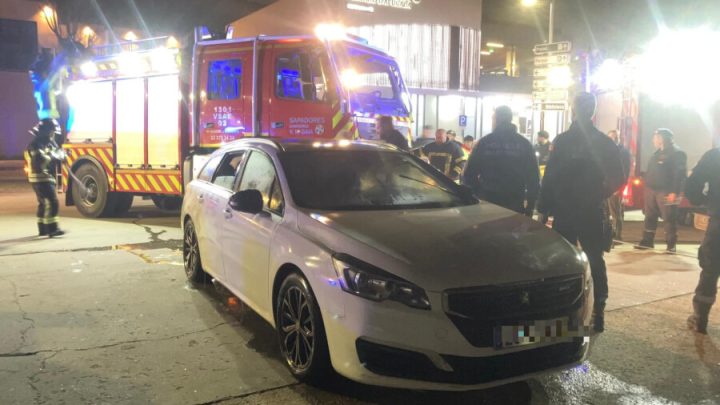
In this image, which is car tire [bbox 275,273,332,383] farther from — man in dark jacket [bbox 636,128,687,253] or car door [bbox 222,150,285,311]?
man in dark jacket [bbox 636,128,687,253]

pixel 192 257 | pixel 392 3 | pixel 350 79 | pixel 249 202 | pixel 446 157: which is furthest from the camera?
pixel 392 3

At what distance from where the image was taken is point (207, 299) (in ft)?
18.6

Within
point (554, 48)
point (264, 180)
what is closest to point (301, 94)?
point (264, 180)

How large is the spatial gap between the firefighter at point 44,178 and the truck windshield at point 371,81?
15.0 ft

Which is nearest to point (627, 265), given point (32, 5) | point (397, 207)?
point (397, 207)

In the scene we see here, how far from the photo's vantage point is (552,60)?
12.8 meters

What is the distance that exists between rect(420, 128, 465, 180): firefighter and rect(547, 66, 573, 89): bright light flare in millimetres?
4031

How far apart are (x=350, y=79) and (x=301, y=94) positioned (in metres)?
0.72

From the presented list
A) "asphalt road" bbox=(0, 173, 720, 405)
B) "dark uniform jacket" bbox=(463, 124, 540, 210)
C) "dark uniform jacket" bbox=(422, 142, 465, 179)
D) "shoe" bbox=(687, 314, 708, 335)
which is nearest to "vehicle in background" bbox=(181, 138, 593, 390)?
"asphalt road" bbox=(0, 173, 720, 405)

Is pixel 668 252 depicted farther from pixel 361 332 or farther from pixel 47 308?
pixel 47 308

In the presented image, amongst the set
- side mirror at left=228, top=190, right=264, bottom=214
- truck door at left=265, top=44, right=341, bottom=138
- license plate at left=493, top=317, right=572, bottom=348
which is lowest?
license plate at left=493, top=317, right=572, bottom=348

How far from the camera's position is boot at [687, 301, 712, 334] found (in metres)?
4.84

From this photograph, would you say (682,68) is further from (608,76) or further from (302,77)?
(302,77)

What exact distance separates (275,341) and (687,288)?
4.48m
